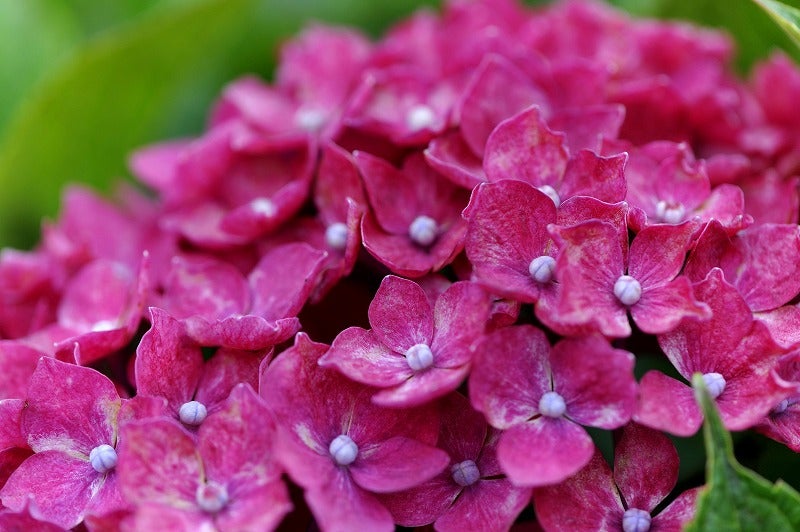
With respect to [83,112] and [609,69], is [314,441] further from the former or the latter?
[83,112]

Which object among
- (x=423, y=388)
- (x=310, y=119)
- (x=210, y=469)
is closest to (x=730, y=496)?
(x=423, y=388)

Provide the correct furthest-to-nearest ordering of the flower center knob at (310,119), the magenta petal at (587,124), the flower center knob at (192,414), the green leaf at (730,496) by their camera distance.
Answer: the flower center knob at (310,119) → the magenta petal at (587,124) → the flower center knob at (192,414) → the green leaf at (730,496)

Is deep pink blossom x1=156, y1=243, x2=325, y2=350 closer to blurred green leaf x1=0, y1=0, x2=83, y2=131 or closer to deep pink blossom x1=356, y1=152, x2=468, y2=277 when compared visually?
deep pink blossom x1=356, y1=152, x2=468, y2=277

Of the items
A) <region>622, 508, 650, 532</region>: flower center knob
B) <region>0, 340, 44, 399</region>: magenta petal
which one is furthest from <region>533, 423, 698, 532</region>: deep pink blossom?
<region>0, 340, 44, 399</region>: magenta petal

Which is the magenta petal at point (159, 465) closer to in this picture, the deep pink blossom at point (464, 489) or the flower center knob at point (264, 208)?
the deep pink blossom at point (464, 489)

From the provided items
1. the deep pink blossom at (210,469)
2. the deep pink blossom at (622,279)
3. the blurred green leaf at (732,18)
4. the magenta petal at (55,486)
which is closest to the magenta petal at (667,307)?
the deep pink blossom at (622,279)

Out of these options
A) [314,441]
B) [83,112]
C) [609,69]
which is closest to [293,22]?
[83,112]
